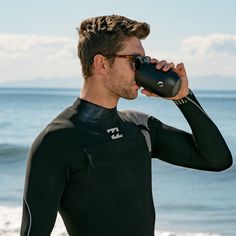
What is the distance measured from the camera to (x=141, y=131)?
125 inches

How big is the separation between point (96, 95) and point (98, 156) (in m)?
0.25

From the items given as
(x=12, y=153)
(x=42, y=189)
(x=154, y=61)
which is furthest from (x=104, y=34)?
(x=12, y=153)

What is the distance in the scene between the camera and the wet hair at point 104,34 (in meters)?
2.96

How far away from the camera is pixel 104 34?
2.97 metres

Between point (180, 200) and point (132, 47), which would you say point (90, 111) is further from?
point (180, 200)

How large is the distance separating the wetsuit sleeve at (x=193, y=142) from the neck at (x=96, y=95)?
26cm

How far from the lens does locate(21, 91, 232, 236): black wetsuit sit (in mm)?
2816

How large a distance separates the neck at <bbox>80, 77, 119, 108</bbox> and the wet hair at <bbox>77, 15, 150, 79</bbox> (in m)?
0.07

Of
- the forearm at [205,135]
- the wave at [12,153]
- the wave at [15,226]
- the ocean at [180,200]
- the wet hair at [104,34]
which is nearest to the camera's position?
the wet hair at [104,34]

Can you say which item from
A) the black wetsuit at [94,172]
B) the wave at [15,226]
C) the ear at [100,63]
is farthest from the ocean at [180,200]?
the ear at [100,63]

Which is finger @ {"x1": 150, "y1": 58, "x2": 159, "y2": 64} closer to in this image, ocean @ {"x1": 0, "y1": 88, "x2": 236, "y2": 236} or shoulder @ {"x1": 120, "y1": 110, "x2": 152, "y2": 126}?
shoulder @ {"x1": 120, "y1": 110, "x2": 152, "y2": 126}

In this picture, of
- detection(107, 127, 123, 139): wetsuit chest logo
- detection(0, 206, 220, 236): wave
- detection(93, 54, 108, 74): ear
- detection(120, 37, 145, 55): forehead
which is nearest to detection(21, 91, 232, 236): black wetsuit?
detection(107, 127, 123, 139): wetsuit chest logo

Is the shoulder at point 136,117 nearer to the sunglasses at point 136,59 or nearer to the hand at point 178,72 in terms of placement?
the hand at point 178,72

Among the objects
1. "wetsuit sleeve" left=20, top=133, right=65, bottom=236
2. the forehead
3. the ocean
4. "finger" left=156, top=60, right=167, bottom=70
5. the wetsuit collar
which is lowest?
the ocean
